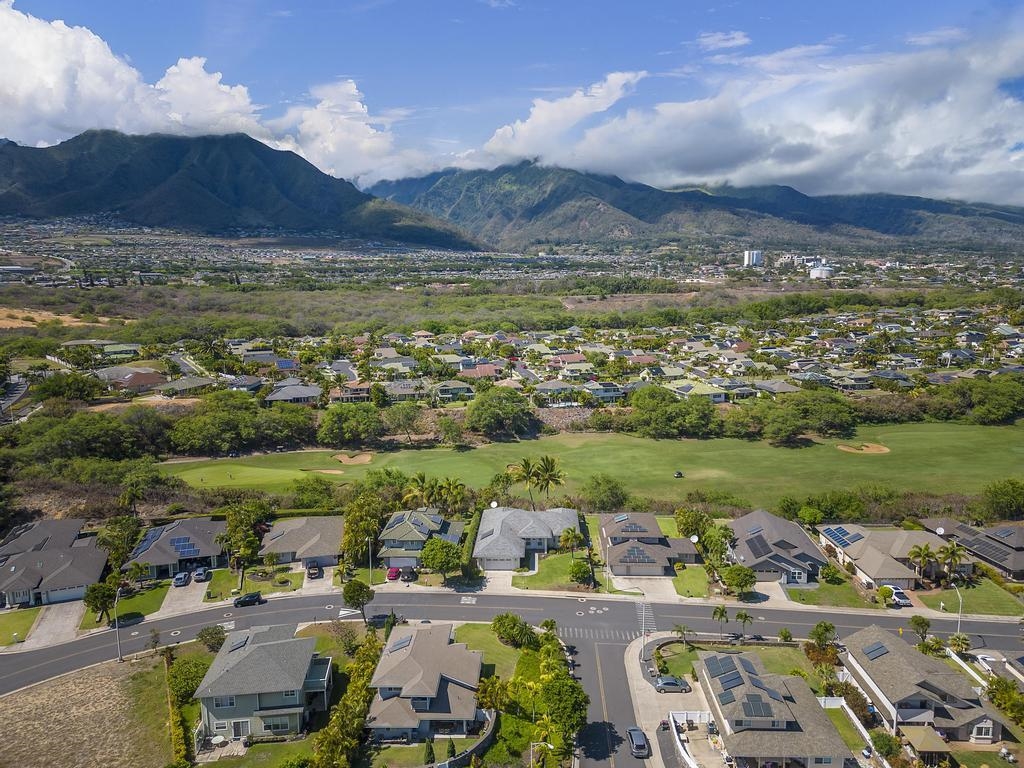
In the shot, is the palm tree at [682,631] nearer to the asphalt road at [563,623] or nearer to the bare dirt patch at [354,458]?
the asphalt road at [563,623]

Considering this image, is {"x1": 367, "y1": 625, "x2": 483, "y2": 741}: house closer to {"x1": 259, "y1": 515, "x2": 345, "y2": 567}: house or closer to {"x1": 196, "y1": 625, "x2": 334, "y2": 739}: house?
{"x1": 196, "y1": 625, "x2": 334, "y2": 739}: house

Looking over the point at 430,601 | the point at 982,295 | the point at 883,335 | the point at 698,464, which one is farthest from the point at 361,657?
the point at 982,295

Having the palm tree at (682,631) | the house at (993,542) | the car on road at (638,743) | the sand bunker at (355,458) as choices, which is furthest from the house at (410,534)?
the house at (993,542)

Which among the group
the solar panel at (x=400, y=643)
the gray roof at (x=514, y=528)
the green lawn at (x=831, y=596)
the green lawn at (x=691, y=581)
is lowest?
the green lawn at (x=691, y=581)

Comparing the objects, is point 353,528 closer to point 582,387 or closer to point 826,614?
point 826,614

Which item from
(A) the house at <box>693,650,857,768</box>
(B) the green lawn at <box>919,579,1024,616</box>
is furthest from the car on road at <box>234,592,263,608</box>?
(B) the green lawn at <box>919,579,1024,616</box>

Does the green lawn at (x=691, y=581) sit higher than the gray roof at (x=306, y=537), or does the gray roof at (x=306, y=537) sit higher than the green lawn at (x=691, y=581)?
the gray roof at (x=306, y=537)
